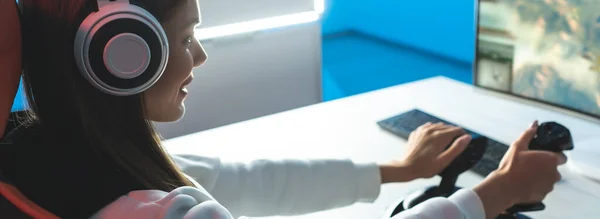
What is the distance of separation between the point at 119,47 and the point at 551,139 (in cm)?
56

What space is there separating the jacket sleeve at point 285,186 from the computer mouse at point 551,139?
0.22 meters

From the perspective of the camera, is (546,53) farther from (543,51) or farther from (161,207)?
(161,207)

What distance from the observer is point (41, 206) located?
1.71 feet

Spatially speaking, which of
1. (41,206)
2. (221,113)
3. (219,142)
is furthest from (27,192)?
(221,113)

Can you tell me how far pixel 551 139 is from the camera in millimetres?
776

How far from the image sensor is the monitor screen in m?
0.86

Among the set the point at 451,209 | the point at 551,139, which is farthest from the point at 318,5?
the point at 451,209

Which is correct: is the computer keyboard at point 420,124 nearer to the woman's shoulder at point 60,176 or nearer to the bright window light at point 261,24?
the woman's shoulder at point 60,176

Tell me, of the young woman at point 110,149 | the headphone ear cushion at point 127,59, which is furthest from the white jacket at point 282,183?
the headphone ear cushion at point 127,59

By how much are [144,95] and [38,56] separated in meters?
0.10

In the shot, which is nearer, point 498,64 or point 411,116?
point 498,64

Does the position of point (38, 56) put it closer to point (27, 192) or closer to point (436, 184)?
point (27, 192)

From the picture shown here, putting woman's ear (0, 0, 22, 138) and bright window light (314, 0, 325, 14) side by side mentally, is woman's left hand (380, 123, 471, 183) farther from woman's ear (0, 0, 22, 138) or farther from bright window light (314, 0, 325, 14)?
bright window light (314, 0, 325, 14)

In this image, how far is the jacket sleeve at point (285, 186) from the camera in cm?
84
